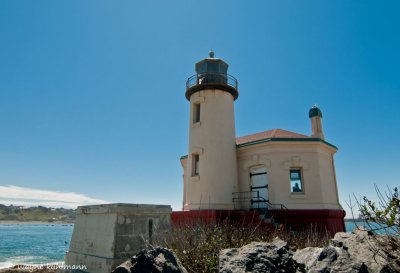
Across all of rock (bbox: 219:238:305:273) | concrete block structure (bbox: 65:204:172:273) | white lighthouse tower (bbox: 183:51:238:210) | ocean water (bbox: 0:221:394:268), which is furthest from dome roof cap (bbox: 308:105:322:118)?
rock (bbox: 219:238:305:273)

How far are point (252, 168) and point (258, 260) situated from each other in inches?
455

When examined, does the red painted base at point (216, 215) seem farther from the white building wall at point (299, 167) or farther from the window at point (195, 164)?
the window at point (195, 164)

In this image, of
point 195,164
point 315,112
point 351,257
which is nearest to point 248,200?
point 195,164

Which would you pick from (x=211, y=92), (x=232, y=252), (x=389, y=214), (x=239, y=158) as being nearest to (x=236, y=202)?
(x=239, y=158)

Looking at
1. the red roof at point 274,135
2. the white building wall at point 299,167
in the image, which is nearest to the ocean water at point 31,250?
the red roof at point 274,135

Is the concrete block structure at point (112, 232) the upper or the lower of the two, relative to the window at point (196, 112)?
lower

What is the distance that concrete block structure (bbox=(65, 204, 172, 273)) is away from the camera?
6289 mm

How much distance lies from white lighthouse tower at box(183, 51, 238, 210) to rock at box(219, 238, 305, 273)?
9884mm

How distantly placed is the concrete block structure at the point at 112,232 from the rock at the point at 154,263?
1.90m

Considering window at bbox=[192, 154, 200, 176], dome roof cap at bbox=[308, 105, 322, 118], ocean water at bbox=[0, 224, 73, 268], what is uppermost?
dome roof cap at bbox=[308, 105, 322, 118]

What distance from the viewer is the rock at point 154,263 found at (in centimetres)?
433

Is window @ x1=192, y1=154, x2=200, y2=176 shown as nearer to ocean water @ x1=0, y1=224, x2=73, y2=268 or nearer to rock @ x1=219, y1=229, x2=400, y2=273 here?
rock @ x1=219, y1=229, x2=400, y2=273

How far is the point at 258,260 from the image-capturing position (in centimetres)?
430

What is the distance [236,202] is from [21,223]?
210344 mm
